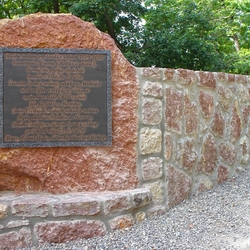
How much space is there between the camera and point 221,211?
326cm

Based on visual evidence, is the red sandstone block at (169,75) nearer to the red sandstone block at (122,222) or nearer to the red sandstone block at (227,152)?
the red sandstone block at (227,152)

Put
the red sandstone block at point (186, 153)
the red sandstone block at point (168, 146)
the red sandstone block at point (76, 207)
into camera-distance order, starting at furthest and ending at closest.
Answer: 1. the red sandstone block at point (186, 153)
2. the red sandstone block at point (168, 146)
3. the red sandstone block at point (76, 207)

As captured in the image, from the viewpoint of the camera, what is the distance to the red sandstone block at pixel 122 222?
2.98m

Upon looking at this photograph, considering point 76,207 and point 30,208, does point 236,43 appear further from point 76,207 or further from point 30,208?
point 30,208

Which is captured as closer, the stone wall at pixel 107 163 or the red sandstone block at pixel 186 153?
the stone wall at pixel 107 163

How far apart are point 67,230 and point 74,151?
0.71m

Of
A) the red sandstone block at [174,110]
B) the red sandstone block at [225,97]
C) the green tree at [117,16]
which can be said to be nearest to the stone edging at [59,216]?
the red sandstone block at [174,110]

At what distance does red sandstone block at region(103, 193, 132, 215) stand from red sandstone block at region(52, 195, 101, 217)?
0.26 feet

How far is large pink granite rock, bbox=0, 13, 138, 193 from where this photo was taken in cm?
300

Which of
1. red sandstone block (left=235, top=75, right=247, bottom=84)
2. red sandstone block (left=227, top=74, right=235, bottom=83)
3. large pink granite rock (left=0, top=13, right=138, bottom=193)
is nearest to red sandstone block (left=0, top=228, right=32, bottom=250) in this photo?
large pink granite rock (left=0, top=13, right=138, bottom=193)

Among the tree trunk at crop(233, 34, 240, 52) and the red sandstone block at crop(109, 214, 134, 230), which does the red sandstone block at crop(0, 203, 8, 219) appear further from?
the tree trunk at crop(233, 34, 240, 52)

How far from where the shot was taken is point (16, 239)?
2.79 m

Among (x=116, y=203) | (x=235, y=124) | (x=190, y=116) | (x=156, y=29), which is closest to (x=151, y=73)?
(x=190, y=116)

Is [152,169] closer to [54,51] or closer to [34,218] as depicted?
[34,218]
